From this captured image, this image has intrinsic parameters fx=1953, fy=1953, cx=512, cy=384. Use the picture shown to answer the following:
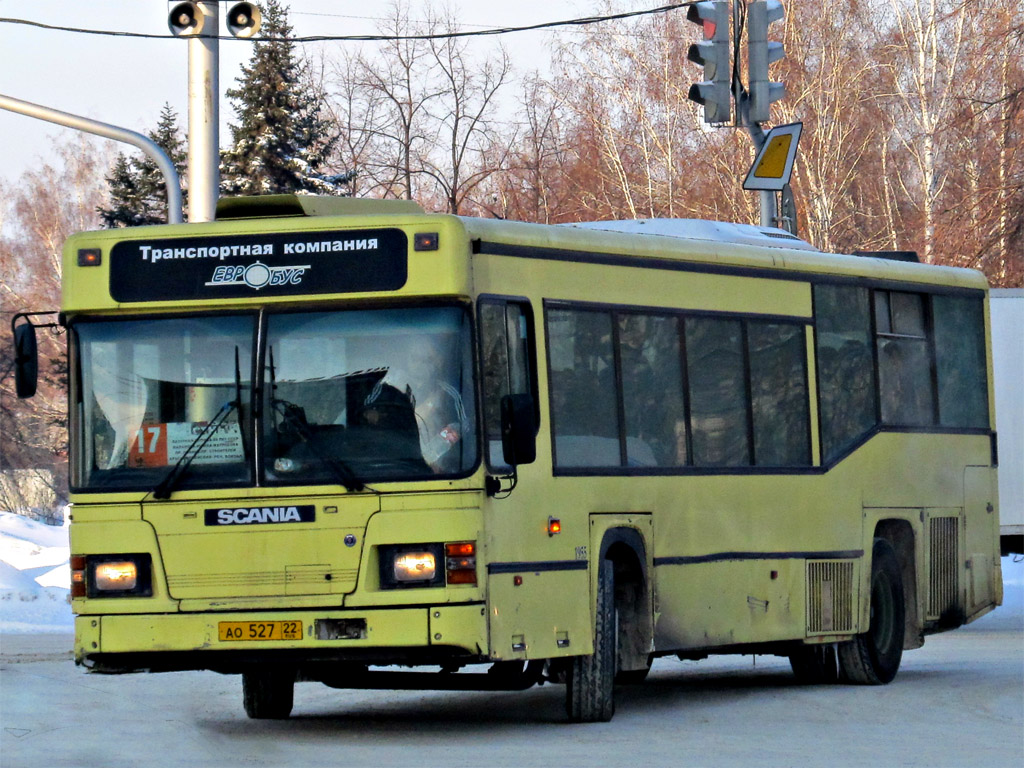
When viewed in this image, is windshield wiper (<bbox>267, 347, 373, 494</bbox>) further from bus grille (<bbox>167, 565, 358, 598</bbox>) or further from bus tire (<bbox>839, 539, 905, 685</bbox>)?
bus tire (<bbox>839, 539, 905, 685</bbox>)

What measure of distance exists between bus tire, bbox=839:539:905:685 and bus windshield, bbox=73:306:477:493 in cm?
480

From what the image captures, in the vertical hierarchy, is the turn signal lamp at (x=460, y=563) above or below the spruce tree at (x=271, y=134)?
below

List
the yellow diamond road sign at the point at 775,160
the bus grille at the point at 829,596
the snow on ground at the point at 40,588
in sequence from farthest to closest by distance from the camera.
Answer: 1. the snow on ground at the point at 40,588
2. the yellow diamond road sign at the point at 775,160
3. the bus grille at the point at 829,596

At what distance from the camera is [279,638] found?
988 cm

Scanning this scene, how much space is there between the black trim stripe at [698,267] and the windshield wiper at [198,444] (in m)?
1.41

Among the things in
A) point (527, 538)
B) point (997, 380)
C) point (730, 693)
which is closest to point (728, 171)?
point (997, 380)

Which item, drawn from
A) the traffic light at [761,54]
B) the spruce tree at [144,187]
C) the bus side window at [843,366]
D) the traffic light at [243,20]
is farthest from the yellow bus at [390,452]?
the spruce tree at [144,187]

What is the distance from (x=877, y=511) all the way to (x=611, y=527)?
342 centimetres

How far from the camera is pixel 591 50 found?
4550 centimetres

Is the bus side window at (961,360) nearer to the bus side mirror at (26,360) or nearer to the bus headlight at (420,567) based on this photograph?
the bus headlight at (420,567)

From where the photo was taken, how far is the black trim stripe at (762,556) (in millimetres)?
11602

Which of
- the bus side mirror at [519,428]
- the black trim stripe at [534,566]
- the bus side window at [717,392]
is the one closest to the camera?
the bus side mirror at [519,428]

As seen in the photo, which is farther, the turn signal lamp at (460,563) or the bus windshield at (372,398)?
the bus windshield at (372,398)

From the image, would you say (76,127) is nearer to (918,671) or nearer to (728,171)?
(918,671)
